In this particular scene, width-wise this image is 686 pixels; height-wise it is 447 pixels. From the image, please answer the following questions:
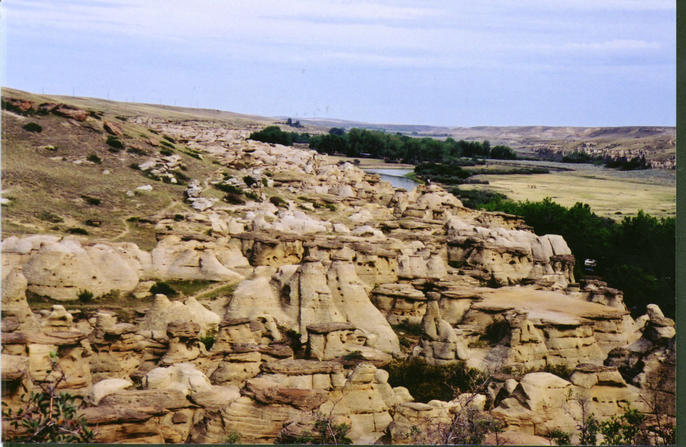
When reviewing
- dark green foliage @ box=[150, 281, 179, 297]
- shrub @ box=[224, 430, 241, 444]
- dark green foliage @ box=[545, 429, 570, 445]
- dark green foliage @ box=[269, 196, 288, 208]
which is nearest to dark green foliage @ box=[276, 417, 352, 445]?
shrub @ box=[224, 430, 241, 444]

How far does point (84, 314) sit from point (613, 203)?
15789 millimetres

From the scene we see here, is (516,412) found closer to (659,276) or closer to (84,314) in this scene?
(659,276)

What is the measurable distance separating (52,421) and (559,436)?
24.7 ft

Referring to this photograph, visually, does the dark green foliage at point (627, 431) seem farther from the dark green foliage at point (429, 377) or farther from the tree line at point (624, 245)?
the tree line at point (624, 245)

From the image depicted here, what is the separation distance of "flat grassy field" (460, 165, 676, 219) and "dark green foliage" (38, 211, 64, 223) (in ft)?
52.0

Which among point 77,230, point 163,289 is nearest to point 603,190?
point 163,289

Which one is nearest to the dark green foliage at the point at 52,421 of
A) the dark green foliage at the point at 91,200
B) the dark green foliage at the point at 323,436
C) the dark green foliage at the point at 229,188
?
the dark green foliage at the point at 323,436

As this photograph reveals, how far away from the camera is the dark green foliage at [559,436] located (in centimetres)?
1115

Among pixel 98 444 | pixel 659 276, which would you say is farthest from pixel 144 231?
pixel 659 276

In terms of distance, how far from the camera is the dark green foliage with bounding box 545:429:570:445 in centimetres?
1115

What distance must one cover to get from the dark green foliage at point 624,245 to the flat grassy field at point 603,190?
1.43 feet

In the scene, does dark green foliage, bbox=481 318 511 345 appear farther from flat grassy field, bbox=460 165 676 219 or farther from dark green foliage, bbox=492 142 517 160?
dark green foliage, bbox=492 142 517 160

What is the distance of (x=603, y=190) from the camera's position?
22.3 metres

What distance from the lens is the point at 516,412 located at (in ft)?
39.4
